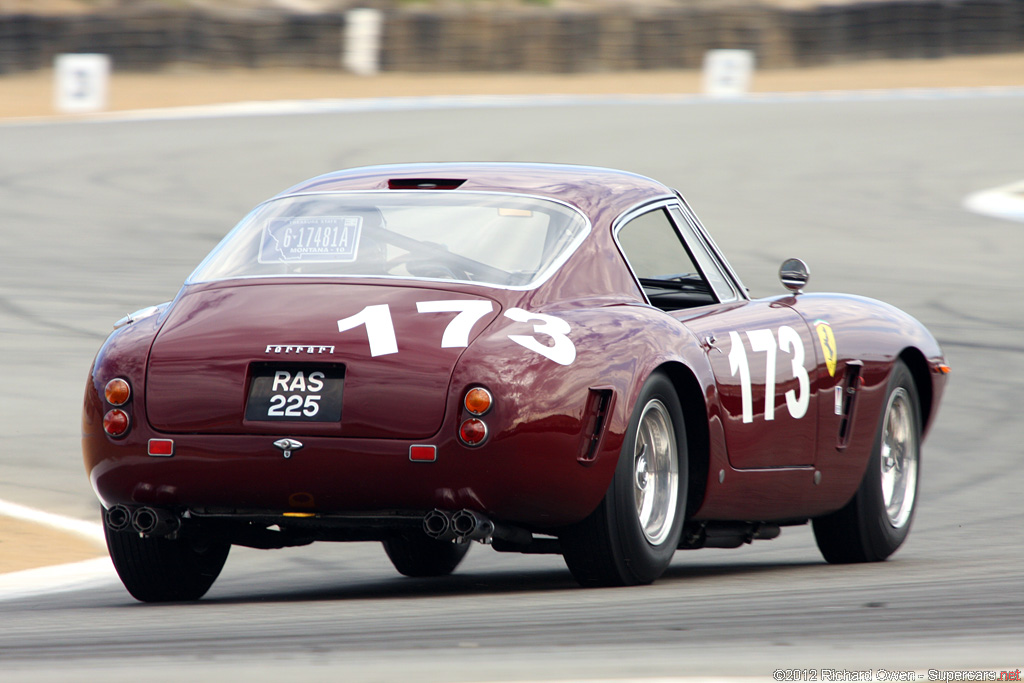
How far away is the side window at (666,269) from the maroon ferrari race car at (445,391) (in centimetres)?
3

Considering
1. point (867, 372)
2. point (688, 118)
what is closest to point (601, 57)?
point (688, 118)

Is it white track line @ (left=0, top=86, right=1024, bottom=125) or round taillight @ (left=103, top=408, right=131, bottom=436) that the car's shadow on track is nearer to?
round taillight @ (left=103, top=408, right=131, bottom=436)

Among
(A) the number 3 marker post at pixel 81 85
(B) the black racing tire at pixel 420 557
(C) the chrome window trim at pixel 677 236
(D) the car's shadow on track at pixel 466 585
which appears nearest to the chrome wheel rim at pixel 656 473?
(D) the car's shadow on track at pixel 466 585

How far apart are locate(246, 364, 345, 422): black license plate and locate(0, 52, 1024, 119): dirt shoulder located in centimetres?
2759

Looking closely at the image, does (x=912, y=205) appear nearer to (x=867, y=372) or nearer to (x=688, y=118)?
(x=688, y=118)

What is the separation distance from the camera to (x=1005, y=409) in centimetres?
1023

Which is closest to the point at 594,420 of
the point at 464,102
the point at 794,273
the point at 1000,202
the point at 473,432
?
the point at 473,432

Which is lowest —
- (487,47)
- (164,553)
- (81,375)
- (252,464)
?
(487,47)

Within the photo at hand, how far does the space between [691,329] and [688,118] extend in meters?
22.2

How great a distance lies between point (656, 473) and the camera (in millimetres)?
5734

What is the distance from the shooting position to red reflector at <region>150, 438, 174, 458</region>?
529cm

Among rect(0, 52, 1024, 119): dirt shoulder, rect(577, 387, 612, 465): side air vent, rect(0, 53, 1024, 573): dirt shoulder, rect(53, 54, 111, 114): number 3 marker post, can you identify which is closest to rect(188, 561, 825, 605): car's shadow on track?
rect(577, 387, 612, 465): side air vent

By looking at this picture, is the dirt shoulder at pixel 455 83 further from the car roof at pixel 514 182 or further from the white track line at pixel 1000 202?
the car roof at pixel 514 182

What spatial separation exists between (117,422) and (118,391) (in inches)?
3.9
